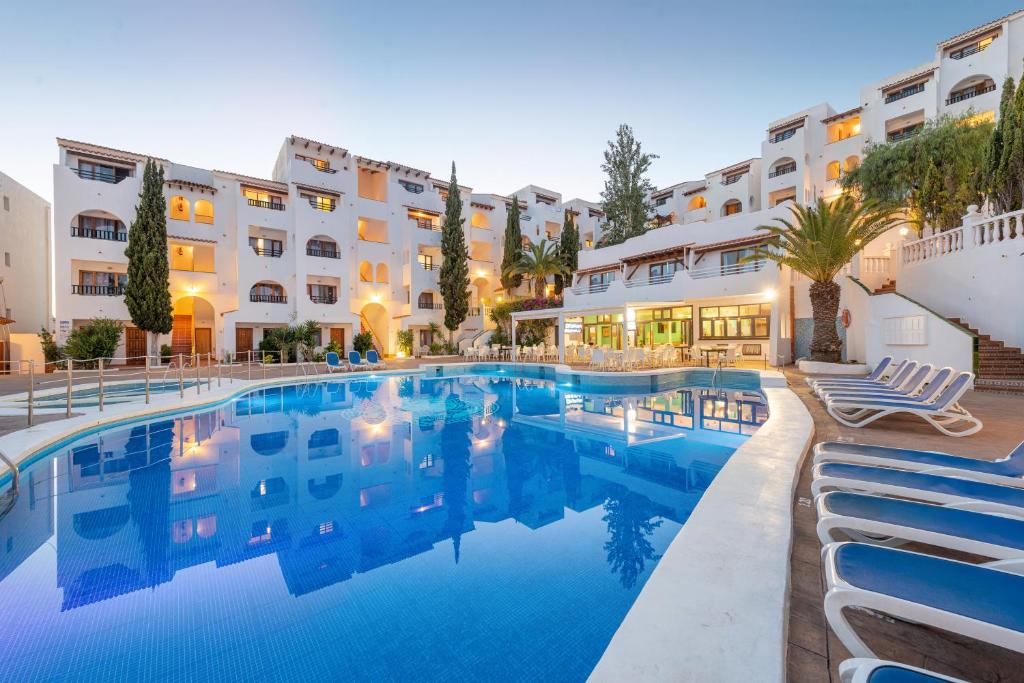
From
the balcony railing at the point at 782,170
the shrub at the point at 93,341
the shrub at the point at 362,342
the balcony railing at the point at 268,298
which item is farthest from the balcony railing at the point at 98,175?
the balcony railing at the point at 782,170

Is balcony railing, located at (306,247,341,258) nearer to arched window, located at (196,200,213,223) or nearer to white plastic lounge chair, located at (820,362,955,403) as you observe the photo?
arched window, located at (196,200,213,223)

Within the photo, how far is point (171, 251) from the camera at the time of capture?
24016 mm

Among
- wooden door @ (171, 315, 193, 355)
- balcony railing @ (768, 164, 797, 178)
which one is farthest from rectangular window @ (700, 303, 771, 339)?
wooden door @ (171, 315, 193, 355)

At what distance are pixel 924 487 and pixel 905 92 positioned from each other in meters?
30.2

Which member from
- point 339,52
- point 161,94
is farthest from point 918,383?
point 161,94

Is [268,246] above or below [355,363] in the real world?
above

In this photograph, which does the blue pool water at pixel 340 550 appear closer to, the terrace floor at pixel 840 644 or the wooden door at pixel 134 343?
the terrace floor at pixel 840 644

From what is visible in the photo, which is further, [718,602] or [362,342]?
[362,342]

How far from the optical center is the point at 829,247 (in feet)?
44.1

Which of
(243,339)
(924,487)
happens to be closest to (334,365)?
(243,339)

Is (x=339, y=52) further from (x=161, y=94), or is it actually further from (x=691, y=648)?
(x=691, y=648)

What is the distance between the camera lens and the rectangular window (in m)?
18.7

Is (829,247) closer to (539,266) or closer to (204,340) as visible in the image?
(539,266)

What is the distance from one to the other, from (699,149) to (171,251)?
51427 mm
